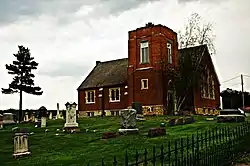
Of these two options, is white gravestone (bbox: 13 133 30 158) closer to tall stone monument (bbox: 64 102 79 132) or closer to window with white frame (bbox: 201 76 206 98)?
tall stone monument (bbox: 64 102 79 132)

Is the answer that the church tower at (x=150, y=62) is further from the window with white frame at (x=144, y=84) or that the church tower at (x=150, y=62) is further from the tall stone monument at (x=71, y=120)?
the tall stone monument at (x=71, y=120)

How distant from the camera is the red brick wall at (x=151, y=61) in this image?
48.6 metres

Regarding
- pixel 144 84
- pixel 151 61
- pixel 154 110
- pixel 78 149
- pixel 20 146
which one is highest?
pixel 151 61

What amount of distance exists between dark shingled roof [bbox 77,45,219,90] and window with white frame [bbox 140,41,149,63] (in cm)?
543

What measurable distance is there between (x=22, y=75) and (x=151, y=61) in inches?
934

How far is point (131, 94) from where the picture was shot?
51.1 meters

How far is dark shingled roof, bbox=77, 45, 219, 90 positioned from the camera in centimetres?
5684

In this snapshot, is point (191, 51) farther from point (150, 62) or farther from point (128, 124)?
point (128, 124)

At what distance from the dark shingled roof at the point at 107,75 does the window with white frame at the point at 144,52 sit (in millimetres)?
5434

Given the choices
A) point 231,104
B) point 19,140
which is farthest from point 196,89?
point 19,140

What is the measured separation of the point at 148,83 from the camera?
1949 inches

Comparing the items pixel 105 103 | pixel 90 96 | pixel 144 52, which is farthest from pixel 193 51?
pixel 90 96

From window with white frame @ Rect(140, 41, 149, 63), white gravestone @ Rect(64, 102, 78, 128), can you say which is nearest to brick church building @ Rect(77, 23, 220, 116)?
window with white frame @ Rect(140, 41, 149, 63)

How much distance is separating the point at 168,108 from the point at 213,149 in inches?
1479
